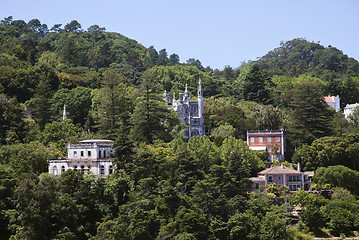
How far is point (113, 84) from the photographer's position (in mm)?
69250

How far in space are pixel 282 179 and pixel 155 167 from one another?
13.7 meters

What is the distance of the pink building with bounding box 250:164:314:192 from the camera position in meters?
59.6

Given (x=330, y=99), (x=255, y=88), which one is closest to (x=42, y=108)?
(x=255, y=88)

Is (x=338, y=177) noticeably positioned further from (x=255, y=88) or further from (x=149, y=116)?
(x=255, y=88)

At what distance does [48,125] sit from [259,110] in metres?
29.6

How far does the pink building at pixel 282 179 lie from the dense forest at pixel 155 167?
4.06ft

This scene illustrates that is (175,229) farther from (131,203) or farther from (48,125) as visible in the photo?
(48,125)

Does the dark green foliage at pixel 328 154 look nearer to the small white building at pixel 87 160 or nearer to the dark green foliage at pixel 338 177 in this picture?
the dark green foliage at pixel 338 177

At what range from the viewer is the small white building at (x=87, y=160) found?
5684 cm

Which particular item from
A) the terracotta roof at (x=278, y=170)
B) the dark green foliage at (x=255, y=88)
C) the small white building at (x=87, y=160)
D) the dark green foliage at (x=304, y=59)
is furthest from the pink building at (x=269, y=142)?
the dark green foliage at (x=304, y=59)

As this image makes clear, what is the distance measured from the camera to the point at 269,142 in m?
69.9

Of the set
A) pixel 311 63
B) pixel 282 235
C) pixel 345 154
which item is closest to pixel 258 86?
pixel 345 154

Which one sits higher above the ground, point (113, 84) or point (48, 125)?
point (113, 84)

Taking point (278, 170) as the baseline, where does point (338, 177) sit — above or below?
below
